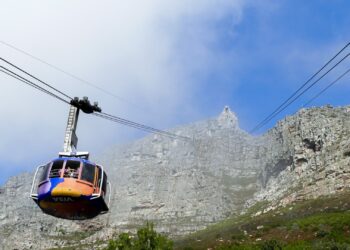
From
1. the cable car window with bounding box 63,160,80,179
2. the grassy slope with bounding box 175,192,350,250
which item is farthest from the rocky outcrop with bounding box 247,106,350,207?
the cable car window with bounding box 63,160,80,179

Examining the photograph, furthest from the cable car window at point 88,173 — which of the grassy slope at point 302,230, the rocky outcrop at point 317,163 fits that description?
the rocky outcrop at point 317,163

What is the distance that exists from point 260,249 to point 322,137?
121818 mm

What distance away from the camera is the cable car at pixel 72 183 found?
25953 mm

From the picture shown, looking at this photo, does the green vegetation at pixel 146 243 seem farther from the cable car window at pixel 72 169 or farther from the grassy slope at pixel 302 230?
the cable car window at pixel 72 169

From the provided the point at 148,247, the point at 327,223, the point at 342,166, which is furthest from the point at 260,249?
the point at 342,166

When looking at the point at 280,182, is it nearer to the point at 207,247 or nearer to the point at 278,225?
the point at 278,225

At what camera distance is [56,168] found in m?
26.6

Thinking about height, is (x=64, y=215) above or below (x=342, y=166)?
below

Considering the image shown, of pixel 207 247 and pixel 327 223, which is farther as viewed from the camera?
pixel 207 247

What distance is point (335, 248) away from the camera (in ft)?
208

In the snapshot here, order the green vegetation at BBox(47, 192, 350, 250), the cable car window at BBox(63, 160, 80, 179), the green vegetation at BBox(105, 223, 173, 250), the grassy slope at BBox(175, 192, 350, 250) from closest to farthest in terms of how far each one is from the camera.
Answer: the cable car window at BBox(63, 160, 80, 179) → the green vegetation at BBox(105, 223, 173, 250) → the green vegetation at BBox(47, 192, 350, 250) → the grassy slope at BBox(175, 192, 350, 250)

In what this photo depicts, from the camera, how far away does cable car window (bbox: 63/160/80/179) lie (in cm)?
2633

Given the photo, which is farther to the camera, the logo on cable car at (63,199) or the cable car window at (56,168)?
the cable car window at (56,168)

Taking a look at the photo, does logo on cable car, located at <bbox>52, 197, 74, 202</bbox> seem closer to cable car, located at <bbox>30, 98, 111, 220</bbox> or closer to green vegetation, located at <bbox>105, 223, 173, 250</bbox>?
cable car, located at <bbox>30, 98, 111, 220</bbox>
